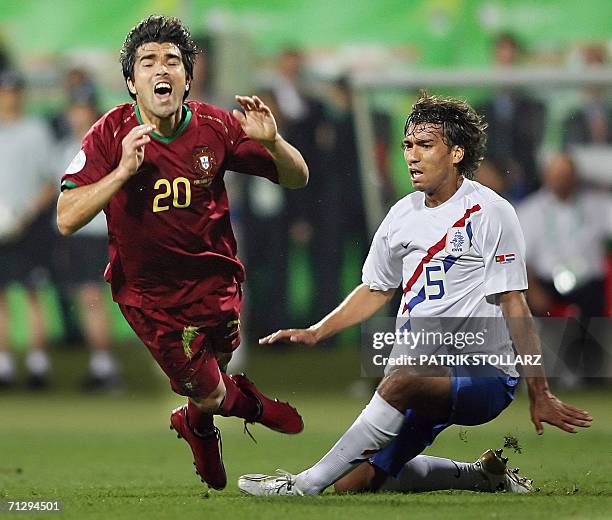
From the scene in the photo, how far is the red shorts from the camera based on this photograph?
7160 millimetres

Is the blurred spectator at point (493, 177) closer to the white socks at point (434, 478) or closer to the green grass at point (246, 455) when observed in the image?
the green grass at point (246, 455)

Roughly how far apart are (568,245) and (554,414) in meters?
6.02

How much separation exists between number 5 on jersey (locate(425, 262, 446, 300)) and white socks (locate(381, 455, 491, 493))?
35.4 inches

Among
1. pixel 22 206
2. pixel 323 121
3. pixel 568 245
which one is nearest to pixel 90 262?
pixel 22 206

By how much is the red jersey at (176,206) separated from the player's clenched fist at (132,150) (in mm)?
411

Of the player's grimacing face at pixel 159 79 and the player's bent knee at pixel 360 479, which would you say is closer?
the player's grimacing face at pixel 159 79

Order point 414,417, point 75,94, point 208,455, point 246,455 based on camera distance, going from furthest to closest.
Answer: point 75,94, point 246,455, point 208,455, point 414,417

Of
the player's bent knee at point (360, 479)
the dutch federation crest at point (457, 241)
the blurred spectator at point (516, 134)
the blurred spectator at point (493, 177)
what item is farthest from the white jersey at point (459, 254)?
the blurred spectator at point (516, 134)

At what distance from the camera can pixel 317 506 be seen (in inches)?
259

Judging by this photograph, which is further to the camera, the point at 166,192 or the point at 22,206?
the point at 22,206

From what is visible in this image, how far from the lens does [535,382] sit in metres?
6.49

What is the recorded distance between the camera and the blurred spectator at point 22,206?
1373 centimetres

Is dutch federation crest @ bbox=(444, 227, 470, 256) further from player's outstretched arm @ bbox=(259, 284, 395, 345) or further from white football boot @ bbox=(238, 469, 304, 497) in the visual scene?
white football boot @ bbox=(238, 469, 304, 497)

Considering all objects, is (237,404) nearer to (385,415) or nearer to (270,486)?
(270,486)
